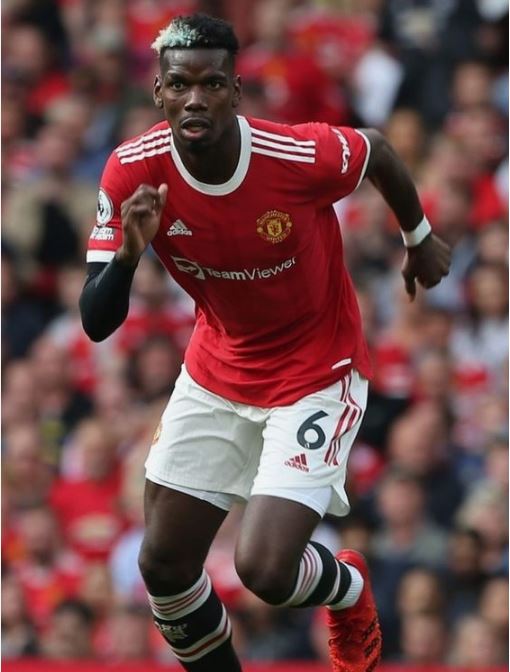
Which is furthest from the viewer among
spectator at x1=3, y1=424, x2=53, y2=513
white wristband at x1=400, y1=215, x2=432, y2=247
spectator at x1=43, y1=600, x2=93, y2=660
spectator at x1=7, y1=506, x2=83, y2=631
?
spectator at x1=3, y1=424, x2=53, y2=513

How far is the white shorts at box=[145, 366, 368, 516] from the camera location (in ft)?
20.1

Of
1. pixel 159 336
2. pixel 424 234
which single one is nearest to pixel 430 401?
pixel 159 336

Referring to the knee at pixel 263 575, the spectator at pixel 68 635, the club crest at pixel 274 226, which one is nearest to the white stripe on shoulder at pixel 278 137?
the club crest at pixel 274 226

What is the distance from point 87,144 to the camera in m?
11.8

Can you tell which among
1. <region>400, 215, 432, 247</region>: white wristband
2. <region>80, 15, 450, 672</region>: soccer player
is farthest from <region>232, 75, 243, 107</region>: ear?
<region>400, 215, 432, 247</region>: white wristband

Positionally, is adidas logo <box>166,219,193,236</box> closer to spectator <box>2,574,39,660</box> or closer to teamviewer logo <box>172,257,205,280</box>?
teamviewer logo <box>172,257,205,280</box>

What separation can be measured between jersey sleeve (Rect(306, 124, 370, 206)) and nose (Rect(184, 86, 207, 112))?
1.67ft

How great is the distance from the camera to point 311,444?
20.2ft

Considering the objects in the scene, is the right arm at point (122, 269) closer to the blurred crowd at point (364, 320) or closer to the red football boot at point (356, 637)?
the red football boot at point (356, 637)

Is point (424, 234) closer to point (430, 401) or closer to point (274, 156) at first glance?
point (274, 156)

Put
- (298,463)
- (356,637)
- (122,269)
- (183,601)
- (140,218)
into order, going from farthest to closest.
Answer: (356,637), (183,601), (298,463), (122,269), (140,218)

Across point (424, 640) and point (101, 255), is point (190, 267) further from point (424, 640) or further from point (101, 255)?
point (424, 640)

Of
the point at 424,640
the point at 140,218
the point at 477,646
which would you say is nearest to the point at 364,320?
the point at 424,640

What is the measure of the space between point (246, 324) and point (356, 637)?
120 cm
